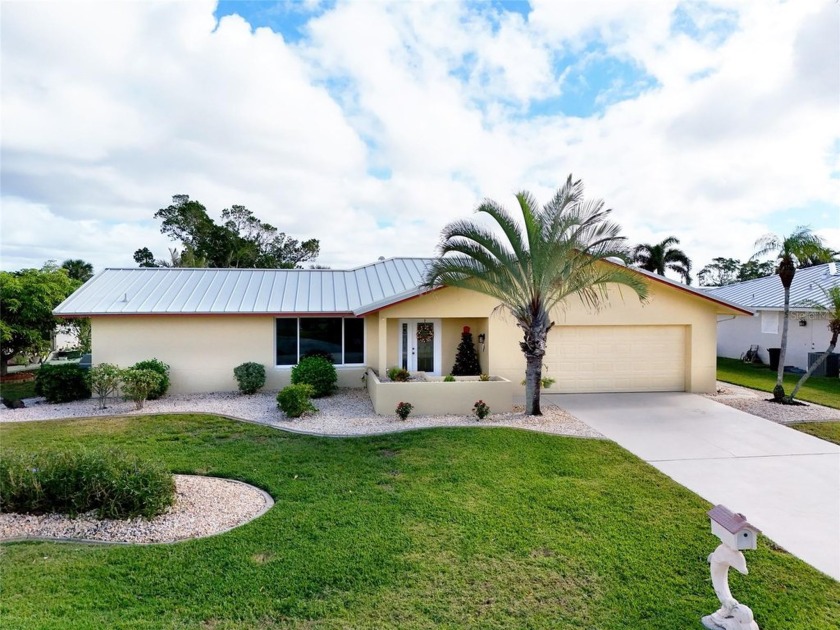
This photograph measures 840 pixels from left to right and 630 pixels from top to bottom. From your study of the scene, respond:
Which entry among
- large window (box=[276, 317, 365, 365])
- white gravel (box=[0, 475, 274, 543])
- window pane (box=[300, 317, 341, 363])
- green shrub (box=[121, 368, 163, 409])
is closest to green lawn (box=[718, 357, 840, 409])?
large window (box=[276, 317, 365, 365])

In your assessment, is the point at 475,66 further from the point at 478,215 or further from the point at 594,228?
the point at 594,228

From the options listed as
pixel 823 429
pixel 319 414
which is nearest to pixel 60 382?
pixel 319 414

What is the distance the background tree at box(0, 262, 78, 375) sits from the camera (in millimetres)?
17578

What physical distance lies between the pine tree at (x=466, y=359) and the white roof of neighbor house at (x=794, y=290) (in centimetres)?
1075

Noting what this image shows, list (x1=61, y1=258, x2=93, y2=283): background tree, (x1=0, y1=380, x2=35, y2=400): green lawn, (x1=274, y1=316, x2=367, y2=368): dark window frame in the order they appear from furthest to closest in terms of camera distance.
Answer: (x1=61, y1=258, x2=93, y2=283): background tree → (x1=274, y1=316, x2=367, y2=368): dark window frame → (x1=0, y1=380, x2=35, y2=400): green lawn

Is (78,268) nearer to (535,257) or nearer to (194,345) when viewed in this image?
(194,345)

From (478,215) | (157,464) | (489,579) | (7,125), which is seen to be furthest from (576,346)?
(7,125)

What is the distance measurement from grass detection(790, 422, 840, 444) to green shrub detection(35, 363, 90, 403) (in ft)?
61.8

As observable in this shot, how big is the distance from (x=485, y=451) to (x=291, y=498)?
3683 mm

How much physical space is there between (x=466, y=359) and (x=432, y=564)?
10.4 m

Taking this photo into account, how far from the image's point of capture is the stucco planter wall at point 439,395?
1180 centimetres

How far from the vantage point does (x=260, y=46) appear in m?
9.92

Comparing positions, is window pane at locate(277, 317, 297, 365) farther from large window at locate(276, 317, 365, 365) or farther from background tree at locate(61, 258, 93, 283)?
background tree at locate(61, 258, 93, 283)

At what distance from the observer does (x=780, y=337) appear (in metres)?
20.8
